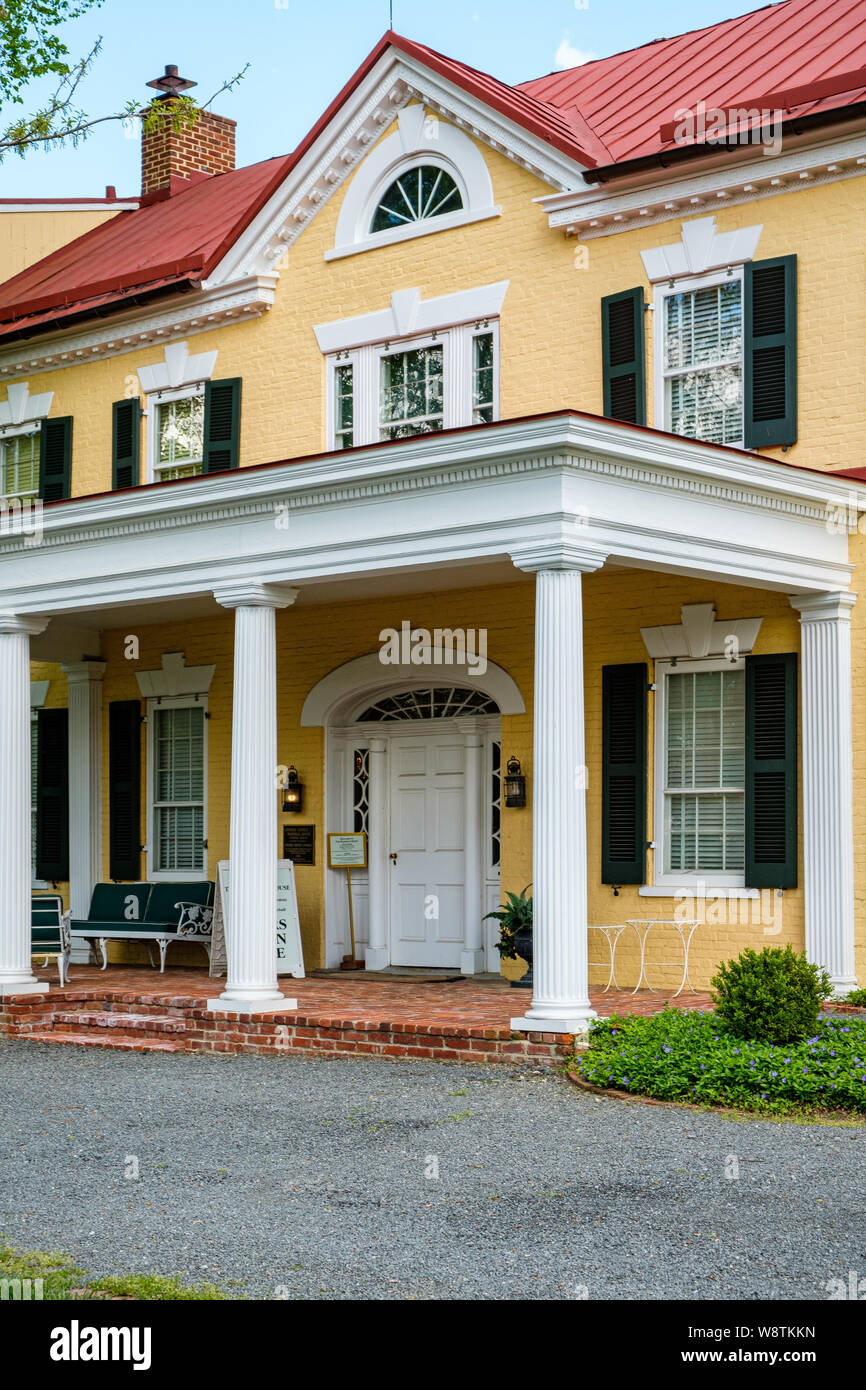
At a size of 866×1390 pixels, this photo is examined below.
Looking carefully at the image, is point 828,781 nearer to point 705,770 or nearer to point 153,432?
point 705,770

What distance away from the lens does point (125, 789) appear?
1742 centimetres

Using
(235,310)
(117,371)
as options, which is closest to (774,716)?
(235,310)

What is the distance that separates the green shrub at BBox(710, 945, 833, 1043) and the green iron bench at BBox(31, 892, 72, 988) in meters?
6.93

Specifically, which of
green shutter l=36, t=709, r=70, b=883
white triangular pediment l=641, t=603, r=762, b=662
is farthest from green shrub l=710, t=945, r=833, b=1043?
green shutter l=36, t=709, r=70, b=883

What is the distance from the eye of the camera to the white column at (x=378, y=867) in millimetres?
15500

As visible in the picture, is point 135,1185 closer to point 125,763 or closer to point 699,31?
point 125,763

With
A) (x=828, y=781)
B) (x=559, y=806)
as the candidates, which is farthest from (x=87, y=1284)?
(x=828, y=781)

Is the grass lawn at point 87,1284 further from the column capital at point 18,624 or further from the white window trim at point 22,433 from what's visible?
the white window trim at point 22,433

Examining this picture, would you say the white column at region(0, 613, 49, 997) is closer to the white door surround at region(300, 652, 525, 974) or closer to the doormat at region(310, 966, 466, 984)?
the doormat at region(310, 966, 466, 984)

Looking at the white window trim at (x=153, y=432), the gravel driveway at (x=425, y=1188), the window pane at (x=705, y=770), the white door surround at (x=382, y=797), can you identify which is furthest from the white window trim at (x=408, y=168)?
the gravel driveway at (x=425, y=1188)

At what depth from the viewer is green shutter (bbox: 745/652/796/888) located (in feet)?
40.7

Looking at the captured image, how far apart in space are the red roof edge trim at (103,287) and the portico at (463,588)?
368 cm

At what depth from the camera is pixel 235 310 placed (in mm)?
16375

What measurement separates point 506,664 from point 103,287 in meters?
6.86
